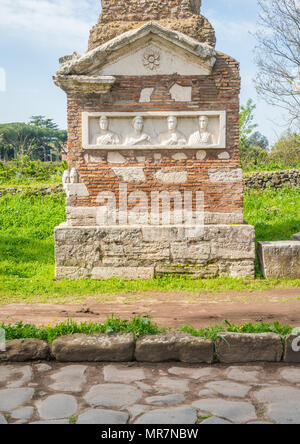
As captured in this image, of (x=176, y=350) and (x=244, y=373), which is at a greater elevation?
(x=176, y=350)

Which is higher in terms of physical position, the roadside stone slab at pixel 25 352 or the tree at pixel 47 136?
the tree at pixel 47 136

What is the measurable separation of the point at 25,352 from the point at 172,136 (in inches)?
154

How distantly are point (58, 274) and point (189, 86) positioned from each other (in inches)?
129

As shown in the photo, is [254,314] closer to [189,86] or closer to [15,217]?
[189,86]

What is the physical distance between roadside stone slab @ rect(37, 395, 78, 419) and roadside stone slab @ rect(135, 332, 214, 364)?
0.75 metres

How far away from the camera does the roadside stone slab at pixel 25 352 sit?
3.29 meters

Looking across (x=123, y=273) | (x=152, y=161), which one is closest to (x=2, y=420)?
(x=123, y=273)

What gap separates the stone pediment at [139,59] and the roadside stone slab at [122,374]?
4196mm

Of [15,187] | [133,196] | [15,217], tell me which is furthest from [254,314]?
[15,187]

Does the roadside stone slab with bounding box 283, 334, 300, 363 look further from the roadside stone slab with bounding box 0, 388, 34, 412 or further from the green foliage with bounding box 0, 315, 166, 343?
the roadside stone slab with bounding box 0, 388, 34, 412

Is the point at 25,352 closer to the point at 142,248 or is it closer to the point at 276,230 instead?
the point at 142,248

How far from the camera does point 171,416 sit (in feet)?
8.03

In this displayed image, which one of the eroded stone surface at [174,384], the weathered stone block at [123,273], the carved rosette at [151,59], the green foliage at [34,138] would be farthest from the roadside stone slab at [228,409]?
the green foliage at [34,138]

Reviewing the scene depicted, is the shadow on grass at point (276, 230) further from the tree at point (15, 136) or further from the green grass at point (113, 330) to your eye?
the tree at point (15, 136)
